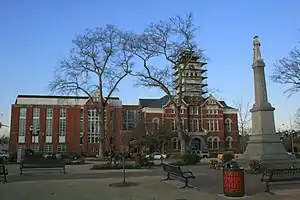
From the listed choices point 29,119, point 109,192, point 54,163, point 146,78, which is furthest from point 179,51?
point 29,119

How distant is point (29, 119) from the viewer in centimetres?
7988

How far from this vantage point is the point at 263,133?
2319 centimetres

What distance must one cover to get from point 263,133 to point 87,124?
6421cm

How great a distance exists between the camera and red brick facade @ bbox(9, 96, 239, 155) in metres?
79.2

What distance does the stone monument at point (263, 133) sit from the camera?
→ 2211 centimetres

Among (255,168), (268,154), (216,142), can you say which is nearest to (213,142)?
(216,142)

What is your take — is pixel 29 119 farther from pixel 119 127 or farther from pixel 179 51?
pixel 179 51

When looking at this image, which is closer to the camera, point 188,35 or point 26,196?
point 26,196

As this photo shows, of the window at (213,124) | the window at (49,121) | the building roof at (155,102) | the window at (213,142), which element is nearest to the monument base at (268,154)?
the building roof at (155,102)

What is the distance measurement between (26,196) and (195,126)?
73.4 metres

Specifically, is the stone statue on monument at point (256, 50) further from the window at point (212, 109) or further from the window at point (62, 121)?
the window at point (62, 121)

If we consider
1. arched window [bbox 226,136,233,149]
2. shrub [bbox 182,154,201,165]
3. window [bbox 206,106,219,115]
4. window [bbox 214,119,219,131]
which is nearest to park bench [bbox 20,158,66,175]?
shrub [bbox 182,154,201,165]

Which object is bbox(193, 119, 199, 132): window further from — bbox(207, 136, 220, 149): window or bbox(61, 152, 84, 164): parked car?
bbox(61, 152, 84, 164): parked car

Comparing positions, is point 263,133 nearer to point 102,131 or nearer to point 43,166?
point 43,166
